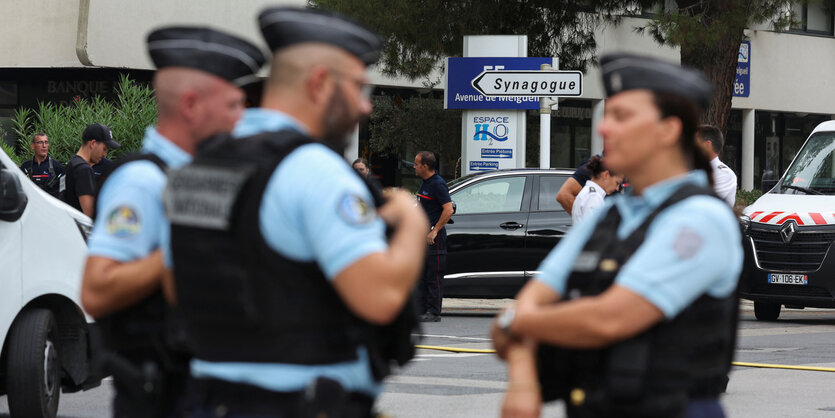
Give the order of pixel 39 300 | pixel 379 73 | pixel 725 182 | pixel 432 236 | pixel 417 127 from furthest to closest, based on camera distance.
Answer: pixel 417 127, pixel 379 73, pixel 432 236, pixel 725 182, pixel 39 300

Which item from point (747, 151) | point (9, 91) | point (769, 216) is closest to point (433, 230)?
point (769, 216)

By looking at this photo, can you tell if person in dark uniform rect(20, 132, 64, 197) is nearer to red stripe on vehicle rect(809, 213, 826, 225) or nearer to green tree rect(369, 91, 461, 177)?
red stripe on vehicle rect(809, 213, 826, 225)

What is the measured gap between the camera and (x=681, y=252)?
9.62 feet

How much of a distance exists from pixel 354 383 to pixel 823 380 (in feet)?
25.8

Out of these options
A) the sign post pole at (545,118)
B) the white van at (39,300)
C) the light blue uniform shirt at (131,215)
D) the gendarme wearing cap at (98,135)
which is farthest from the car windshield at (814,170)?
the light blue uniform shirt at (131,215)

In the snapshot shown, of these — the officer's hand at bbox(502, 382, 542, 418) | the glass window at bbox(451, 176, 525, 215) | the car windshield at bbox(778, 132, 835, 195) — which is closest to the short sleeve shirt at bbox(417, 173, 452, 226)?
the glass window at bbox(451, 176, 525, 215)

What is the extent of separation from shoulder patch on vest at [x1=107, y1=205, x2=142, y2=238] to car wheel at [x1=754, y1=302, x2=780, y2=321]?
12.7 meters

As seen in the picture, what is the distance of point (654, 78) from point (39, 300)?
198 inches

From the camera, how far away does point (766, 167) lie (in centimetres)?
3584

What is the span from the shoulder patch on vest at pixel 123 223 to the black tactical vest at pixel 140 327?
0.73ft

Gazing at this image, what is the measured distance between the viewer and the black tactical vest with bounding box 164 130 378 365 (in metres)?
2.79

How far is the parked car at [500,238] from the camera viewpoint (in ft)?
48.1

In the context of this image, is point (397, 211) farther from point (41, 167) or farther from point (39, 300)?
point (41, 167)

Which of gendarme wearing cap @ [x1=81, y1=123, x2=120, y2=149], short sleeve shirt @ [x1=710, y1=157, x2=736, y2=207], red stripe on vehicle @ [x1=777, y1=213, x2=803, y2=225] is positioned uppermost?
gendarme wearing cap @ [x1=81, y1=123, x2=120, y2=149]
